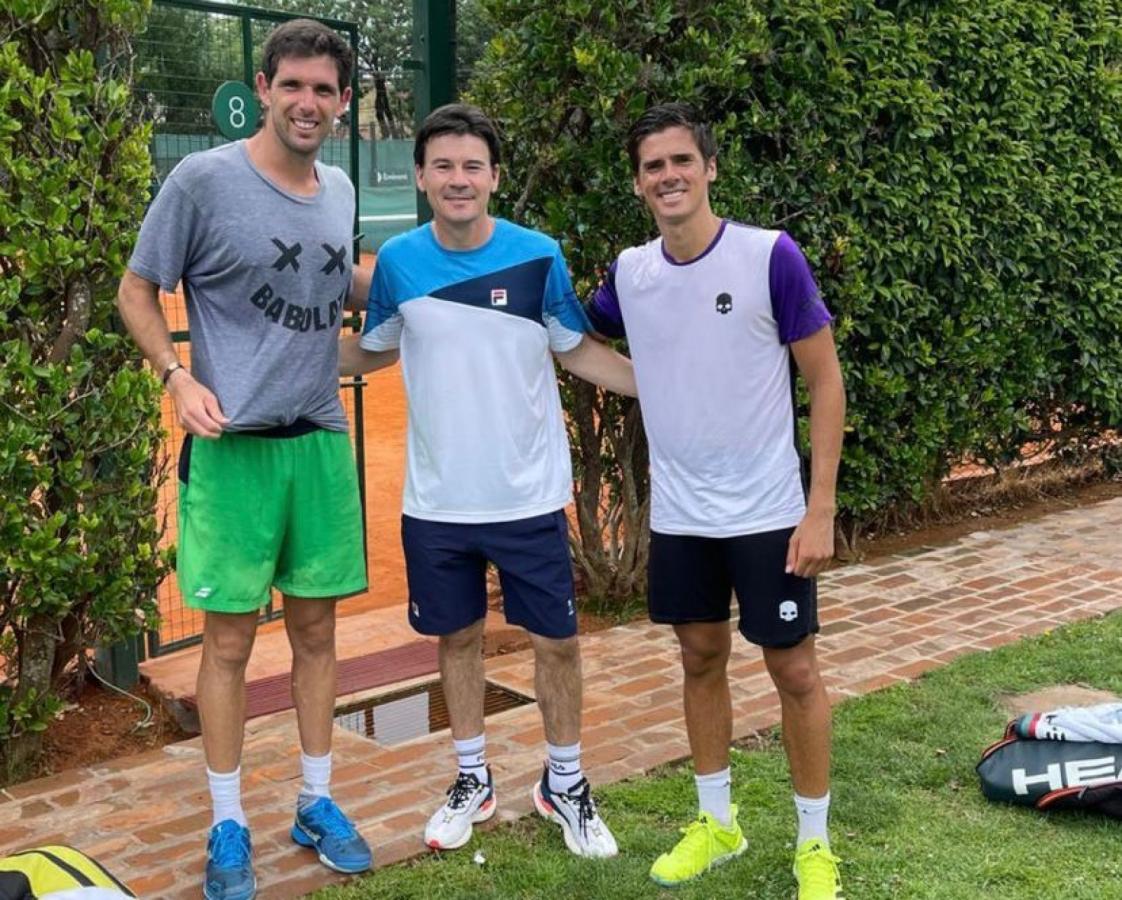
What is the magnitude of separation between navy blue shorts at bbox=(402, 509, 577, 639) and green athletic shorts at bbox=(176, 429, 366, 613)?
0.74 ft

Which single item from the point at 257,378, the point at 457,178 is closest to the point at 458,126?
the point at 457,178

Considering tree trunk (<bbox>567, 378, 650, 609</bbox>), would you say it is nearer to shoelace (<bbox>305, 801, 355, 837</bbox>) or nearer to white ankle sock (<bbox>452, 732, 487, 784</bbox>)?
white ankle sock (<bbox>452, 732, 487, 784</bbox>)

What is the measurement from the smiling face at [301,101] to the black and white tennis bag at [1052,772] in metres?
2.77

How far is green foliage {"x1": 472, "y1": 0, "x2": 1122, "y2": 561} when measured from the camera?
552 centimetres

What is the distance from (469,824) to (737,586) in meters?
1.11

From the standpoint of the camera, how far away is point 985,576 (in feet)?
22.1

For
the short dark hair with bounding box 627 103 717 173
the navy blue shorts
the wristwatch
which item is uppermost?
the short dark hair with bounding box 627 103 717 173

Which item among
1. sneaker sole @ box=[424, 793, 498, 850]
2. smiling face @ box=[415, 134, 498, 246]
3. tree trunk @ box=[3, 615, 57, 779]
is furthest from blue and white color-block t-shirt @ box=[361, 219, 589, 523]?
tree trunk @ box=[3, 615, 57, 779]

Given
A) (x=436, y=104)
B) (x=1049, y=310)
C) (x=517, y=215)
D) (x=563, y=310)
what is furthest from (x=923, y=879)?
(x=1049, y=310)

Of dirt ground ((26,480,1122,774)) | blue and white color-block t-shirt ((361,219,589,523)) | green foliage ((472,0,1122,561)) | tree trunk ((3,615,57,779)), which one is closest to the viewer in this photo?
blue and white color-block t-shirt ((361,219,589,523))

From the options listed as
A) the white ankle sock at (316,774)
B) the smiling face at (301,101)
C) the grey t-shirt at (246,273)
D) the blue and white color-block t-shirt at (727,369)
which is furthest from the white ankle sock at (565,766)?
the smiling face at (301,101)

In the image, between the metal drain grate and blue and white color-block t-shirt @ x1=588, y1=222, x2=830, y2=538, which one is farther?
the metal drain grate

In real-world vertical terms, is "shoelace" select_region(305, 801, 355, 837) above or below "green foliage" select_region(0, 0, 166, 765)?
below

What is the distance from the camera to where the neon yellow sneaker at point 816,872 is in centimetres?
334
